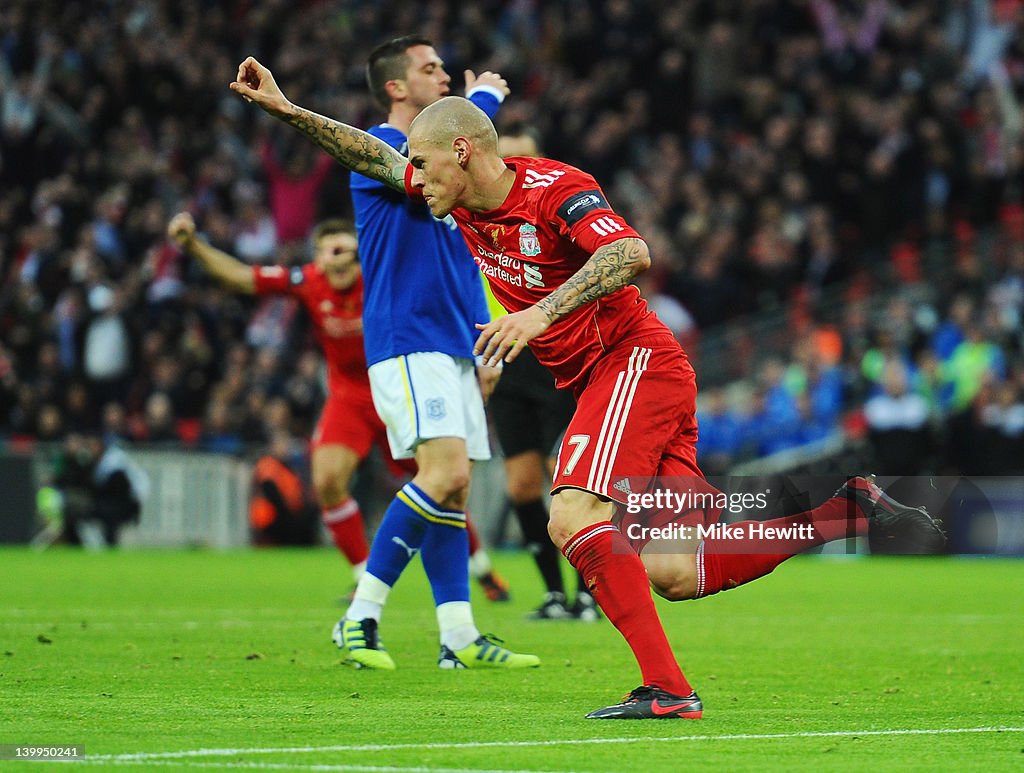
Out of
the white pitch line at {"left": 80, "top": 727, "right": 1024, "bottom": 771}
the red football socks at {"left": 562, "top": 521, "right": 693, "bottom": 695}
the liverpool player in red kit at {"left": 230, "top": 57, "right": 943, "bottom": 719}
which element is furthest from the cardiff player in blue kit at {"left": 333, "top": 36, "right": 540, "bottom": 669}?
the white pitch line at {"left": 80, "top": 727, "right": 1024, "bottom": 771}

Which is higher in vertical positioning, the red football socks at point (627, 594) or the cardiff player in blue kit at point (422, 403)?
the cardiff player in blue kit at point (422, 403)

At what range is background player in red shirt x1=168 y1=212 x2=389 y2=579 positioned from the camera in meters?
10.8

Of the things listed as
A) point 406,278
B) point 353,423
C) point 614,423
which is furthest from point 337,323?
point 614,423

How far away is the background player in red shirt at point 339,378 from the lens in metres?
10.8

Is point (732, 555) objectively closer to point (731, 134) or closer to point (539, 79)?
point (731, 134)

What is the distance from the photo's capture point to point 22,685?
639cm

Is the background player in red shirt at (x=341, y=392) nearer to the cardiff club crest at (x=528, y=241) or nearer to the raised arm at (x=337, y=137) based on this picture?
the raised arm at (x=337, y=137)

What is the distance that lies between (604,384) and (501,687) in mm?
1387

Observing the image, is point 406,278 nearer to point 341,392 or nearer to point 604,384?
point 604,384

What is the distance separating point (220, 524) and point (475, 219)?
1473 centimetres

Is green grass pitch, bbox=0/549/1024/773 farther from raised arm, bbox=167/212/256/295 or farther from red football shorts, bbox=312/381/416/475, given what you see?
raised arm, bbox=167/212/256/295

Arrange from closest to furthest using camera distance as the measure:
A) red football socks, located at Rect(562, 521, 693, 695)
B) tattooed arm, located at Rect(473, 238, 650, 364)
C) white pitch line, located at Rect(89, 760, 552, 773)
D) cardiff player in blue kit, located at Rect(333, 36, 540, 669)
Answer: white pitch line, located at Rect(89, 760, 552, 773)
tattooed arm, located at Rect(473, 238, 650, 364)
red football socks, located at Rect(562, 521, 693, 695)
cardiff player in blue kit, located at Rect(333, 36, 540, 669)

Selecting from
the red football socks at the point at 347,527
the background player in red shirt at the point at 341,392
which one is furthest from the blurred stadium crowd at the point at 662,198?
the red football socks at the point at 347,527

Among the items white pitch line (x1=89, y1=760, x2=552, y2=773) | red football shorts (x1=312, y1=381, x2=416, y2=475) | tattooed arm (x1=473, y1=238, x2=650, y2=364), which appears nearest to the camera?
white pitch line (x1=89, y1=760, x2=552, y2=773)
